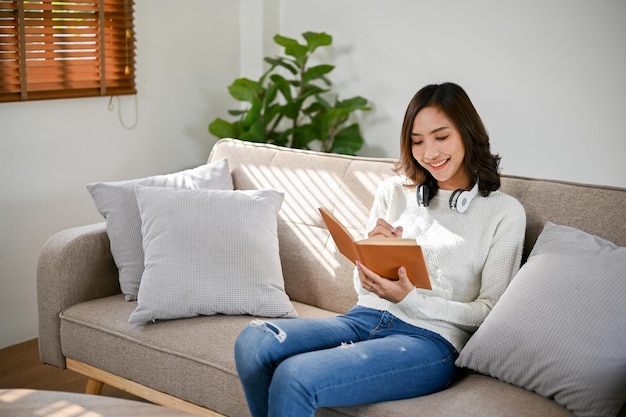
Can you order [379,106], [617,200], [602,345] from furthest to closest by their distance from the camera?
1. [379,106]
2. [617,200]
3. [602,345]

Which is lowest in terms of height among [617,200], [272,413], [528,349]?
[272,413]

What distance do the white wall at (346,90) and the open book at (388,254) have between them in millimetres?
1889

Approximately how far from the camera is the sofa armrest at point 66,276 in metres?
2.53

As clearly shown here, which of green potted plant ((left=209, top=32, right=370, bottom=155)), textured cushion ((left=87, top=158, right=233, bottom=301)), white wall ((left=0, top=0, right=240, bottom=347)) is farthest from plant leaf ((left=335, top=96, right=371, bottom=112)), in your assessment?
textured cushion ((left=87, top=158, right=233, bottom=301))

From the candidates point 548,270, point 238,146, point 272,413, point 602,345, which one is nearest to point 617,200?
point 548,270

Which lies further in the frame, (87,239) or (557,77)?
(557,77)

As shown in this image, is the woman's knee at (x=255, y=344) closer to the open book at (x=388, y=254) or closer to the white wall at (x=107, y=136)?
the open book at (x=388, y=254)

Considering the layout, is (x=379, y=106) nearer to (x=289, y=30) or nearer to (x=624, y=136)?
(x=289, y=30)

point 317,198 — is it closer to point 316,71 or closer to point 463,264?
point 463,264

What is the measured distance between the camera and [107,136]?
3.66 metres

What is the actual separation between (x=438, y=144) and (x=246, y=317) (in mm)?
808

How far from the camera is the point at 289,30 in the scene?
4402 mm

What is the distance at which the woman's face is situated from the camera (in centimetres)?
211

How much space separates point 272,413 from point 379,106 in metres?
2.59
